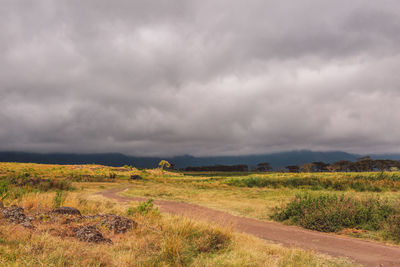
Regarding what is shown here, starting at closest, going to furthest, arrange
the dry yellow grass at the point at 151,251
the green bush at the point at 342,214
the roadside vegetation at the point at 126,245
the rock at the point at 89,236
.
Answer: the dry yellow grass at the point at 151,251, the roadside vegetation at the point at 126,245, the rock at the point at 89,236, the green bush at the point at 342,214

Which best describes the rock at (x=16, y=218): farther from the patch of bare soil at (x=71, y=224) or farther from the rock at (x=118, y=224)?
the rock at (x=118, y=224)

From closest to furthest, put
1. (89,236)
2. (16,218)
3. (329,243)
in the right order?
(89,236)
(16,218)
(329,243)

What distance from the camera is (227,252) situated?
7664 millimetres

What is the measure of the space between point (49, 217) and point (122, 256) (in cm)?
520

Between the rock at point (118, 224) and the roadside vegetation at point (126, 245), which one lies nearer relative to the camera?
the roadside vegetation at point (126, 245)

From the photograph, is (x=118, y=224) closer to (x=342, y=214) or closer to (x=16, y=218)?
(x=16, y=218)

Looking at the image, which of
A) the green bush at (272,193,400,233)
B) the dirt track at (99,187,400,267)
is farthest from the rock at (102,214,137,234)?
the green bush at (272,193,400,233)

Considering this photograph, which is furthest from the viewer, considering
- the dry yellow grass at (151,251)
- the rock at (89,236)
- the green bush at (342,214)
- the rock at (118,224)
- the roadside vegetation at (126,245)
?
the green bush at (342,214)

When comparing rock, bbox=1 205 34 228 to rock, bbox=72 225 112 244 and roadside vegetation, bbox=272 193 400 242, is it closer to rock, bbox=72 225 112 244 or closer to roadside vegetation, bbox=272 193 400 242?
rock, bbox=72 225 112 244

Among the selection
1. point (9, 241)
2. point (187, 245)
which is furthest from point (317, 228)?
point (9, 241)

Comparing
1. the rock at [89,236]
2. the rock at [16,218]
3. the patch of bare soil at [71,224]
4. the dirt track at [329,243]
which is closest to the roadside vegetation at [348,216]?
the dirt track at [329,243]

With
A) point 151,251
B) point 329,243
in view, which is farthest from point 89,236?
point 329,243

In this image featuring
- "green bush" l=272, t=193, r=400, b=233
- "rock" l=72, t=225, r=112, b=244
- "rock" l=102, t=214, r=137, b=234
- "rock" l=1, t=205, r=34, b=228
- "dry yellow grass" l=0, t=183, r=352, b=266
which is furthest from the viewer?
"green bush" l=272, t=193, r=400, b=233

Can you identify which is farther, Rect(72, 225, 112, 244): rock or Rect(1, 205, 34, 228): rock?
Rect(1, 205, 34, 228): rock
